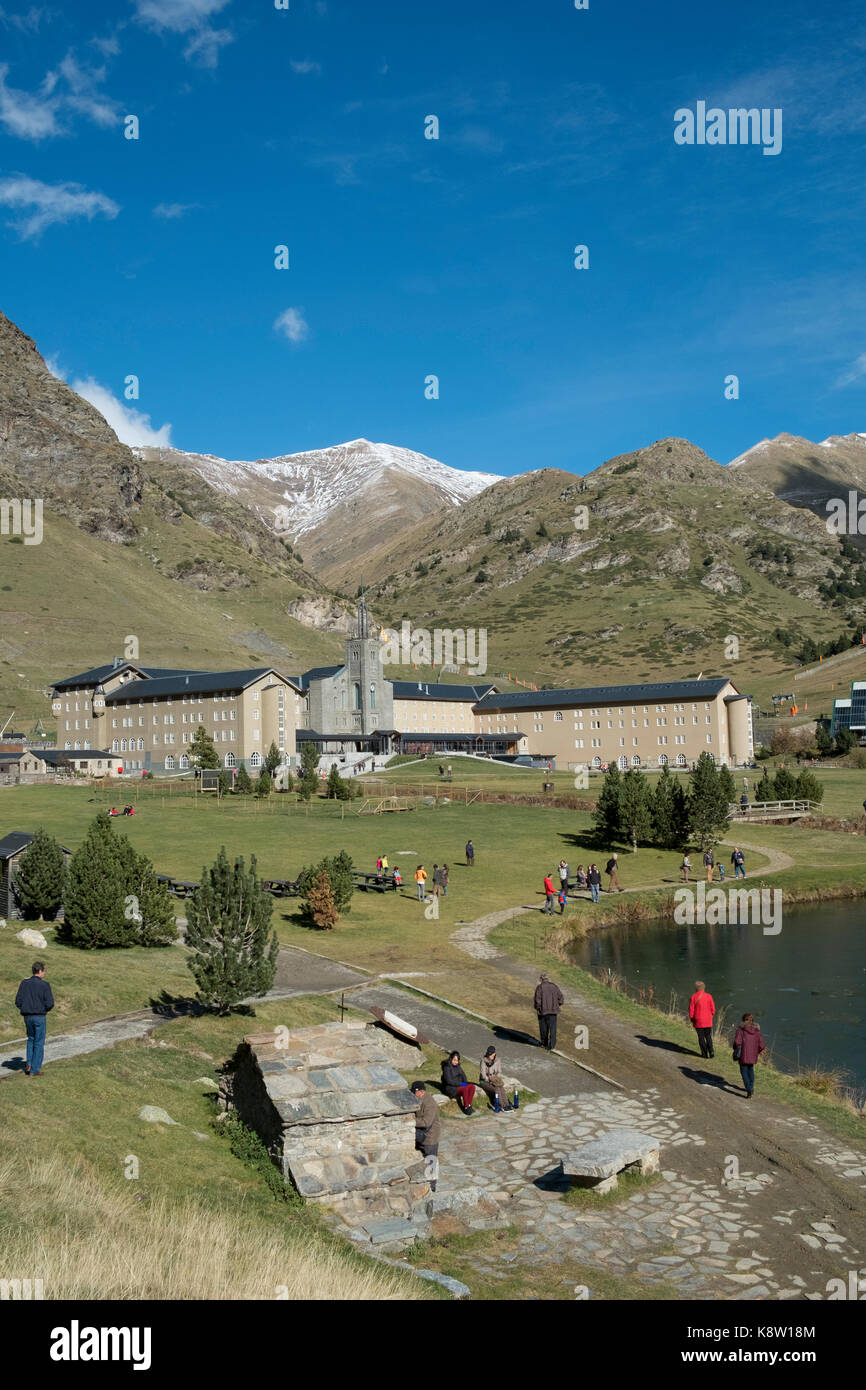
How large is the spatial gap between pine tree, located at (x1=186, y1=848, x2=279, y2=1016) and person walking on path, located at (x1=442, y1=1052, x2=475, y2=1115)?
16.4ft

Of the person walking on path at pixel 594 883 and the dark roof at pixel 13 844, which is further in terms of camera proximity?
the person walking on path at pixel 594 883

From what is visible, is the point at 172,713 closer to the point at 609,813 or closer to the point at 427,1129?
the point at 609,813

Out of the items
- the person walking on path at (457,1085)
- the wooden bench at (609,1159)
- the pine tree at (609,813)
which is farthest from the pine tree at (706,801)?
the wooden bench at (609,1159)

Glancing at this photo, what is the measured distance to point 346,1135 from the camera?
12758 millimetres

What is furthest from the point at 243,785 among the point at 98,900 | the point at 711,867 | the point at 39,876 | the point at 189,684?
the point at 98,900

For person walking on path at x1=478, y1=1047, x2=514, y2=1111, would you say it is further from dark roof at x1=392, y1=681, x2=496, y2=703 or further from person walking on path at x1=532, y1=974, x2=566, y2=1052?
dark roof at x1=392, y1=681, x2=496, y2=703

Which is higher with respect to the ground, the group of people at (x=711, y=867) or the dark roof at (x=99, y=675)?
the dark roof at (x=99, y=675)

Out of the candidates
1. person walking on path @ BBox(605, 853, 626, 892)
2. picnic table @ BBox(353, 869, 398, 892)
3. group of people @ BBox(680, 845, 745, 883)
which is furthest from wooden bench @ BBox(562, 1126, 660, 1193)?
group of people @ BBox(680, 845, 745, 883)

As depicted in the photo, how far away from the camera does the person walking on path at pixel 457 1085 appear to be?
55.1ft

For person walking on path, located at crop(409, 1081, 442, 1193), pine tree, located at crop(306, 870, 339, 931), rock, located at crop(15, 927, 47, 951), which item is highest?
rock, located at crop(15, 927, 47, 951)

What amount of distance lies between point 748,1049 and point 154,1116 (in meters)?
10.7

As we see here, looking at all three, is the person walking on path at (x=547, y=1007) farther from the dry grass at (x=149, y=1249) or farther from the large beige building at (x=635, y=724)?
the large beige building at (x=635, y=724)

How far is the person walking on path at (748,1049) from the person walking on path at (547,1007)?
386cm

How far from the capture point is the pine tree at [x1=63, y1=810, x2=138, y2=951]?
88.3 feet
